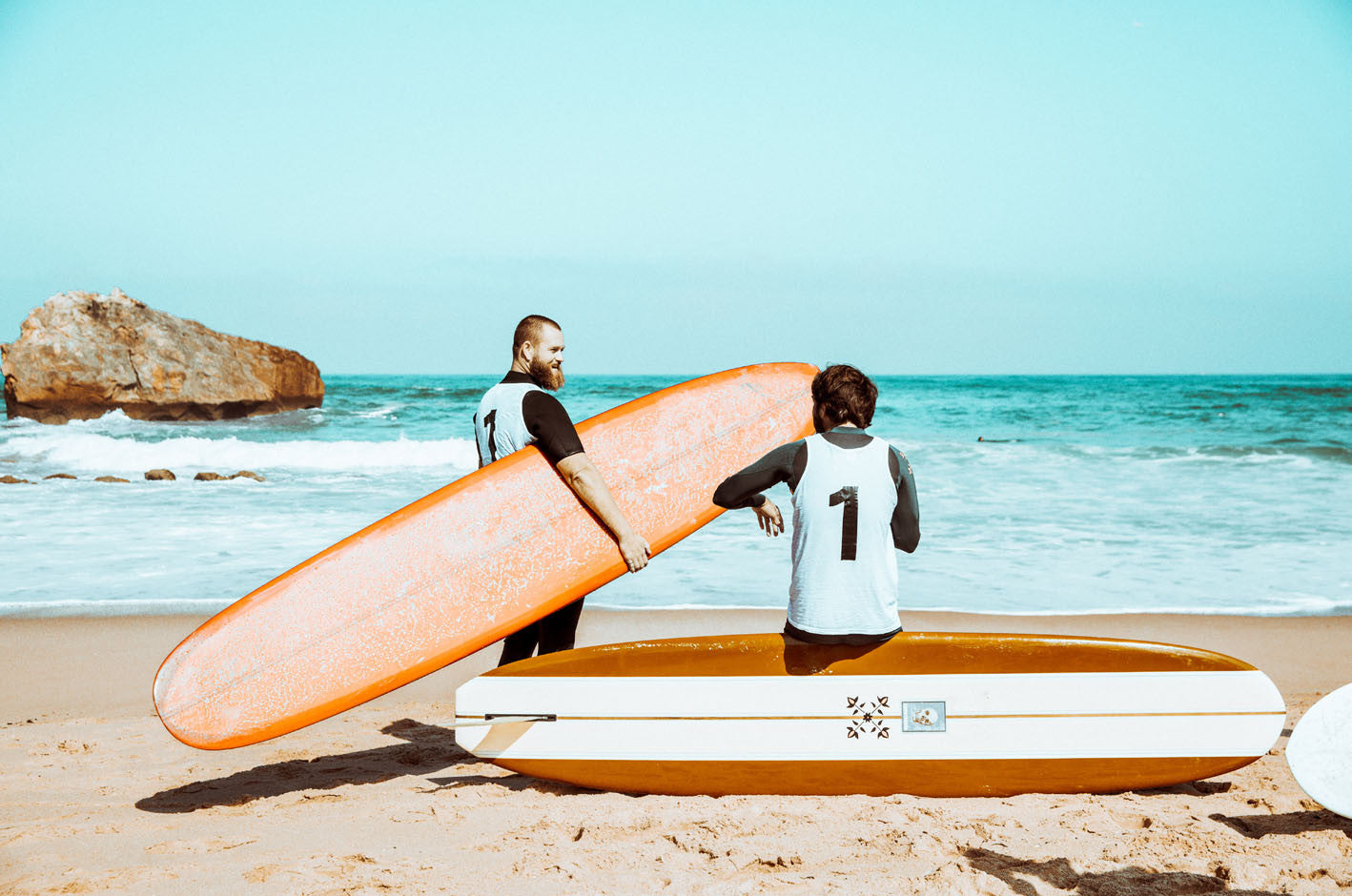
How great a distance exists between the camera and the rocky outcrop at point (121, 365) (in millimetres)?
17312

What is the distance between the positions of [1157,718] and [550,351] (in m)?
2.09

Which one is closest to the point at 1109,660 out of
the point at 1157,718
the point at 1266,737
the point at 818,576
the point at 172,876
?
the point at 1157,718

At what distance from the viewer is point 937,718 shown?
107 inches

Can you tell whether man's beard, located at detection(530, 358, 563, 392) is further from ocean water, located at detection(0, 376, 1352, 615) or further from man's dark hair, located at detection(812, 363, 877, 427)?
ocean water, located at detection(0, 376, 1352, 615)

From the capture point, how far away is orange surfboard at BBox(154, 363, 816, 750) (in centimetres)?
286

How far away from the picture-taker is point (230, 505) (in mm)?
9008

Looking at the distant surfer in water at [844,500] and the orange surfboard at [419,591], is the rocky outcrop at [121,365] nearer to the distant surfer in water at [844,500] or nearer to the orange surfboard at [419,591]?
the orange surfboard at [419,591]

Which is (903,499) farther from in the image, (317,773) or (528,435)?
(317,773)

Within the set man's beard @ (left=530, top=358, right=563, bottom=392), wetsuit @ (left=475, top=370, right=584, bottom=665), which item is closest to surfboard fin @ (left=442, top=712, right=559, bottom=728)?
wetsuit @ (left=475, top=370, right=584, bottom=665)

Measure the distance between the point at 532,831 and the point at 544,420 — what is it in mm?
1160

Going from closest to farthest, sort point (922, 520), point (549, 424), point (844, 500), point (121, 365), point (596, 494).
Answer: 1. point (844, 500)
2. point (549, 424)
3. point (596, 494)
4. point (922, 520)
5. point (121, 365)

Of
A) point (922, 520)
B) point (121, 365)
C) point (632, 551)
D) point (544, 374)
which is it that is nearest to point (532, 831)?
point (632, 551)

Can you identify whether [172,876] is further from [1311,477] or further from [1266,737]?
[1311,477]

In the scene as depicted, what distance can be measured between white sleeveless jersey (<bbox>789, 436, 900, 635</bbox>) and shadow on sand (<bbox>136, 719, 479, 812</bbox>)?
1443 mm
